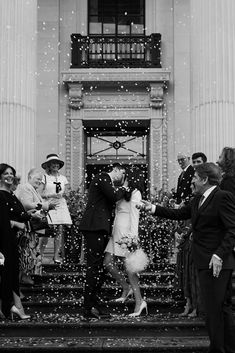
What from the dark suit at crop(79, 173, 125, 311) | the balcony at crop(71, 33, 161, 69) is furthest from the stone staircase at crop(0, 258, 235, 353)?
the balcony at crop(71, 33, 161, 69)

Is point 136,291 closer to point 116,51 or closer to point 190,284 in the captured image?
point 190,284

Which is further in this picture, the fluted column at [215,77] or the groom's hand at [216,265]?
the fluted column at [215,77]

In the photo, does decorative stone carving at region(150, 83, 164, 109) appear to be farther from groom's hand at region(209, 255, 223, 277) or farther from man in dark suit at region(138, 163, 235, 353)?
groom's hand at region(209, 255, 223, 277)

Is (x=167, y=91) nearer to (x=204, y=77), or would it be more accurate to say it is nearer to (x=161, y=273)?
(x=204, y=77)

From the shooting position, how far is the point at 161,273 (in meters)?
11.1

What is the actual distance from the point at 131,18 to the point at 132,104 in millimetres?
2472

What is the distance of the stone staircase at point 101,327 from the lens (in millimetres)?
7695

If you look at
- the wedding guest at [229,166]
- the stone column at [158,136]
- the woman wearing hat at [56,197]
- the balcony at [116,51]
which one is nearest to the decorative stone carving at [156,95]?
the stone column at [158,136]

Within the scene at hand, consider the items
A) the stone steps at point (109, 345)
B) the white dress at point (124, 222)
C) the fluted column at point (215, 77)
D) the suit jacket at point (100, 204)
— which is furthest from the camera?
the fluted column at point (215, 77)

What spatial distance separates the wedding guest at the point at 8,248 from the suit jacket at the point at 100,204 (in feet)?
2.45

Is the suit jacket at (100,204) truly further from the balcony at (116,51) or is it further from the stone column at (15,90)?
the balcony at (116,51)

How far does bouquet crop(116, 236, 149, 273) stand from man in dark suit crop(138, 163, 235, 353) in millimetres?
2124

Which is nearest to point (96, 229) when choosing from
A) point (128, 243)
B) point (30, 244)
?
point (128, 243)

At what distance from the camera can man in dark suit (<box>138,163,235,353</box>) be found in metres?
6.64
